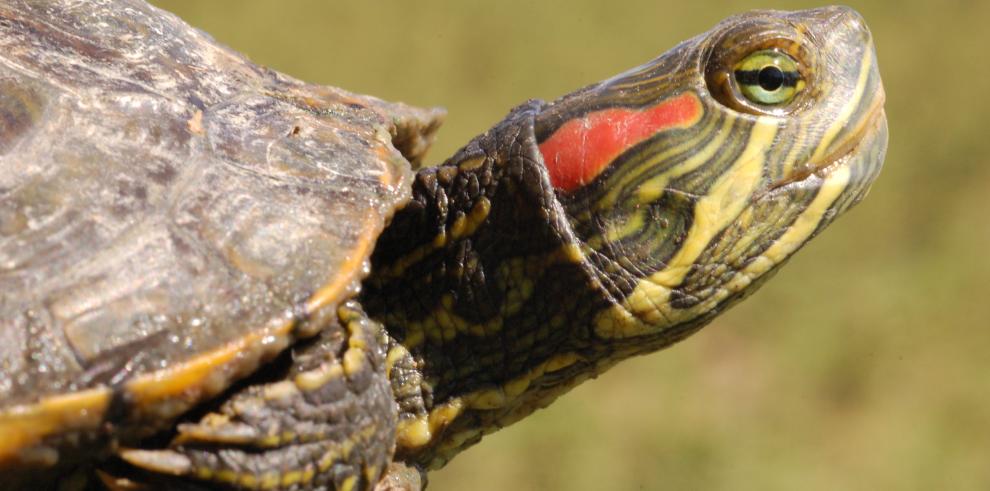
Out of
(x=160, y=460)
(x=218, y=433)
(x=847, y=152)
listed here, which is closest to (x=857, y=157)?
(x=847, y=152)

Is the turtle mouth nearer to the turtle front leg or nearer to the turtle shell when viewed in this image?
the turtle shell

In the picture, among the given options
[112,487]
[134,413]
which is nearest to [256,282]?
[134,413]

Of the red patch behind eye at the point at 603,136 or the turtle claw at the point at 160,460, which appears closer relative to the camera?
the turtle claw at the point at 160,460

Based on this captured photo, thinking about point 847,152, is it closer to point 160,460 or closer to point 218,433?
point 218,433

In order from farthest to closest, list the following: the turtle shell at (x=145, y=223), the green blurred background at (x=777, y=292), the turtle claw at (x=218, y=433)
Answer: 1. the green blurred background at (x=777, y=292)
2. the turtle claw at (x=218, y=433)
3. the turtle shell at (x=145, y=223)

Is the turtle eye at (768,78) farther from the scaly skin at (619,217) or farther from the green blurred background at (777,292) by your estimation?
the green blurred background at (777,292)

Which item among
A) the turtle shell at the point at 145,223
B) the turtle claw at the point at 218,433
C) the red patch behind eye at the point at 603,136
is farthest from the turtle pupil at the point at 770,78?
the turtle claw at the point at 218,433

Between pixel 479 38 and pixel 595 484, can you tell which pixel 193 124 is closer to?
pixel 595 484
